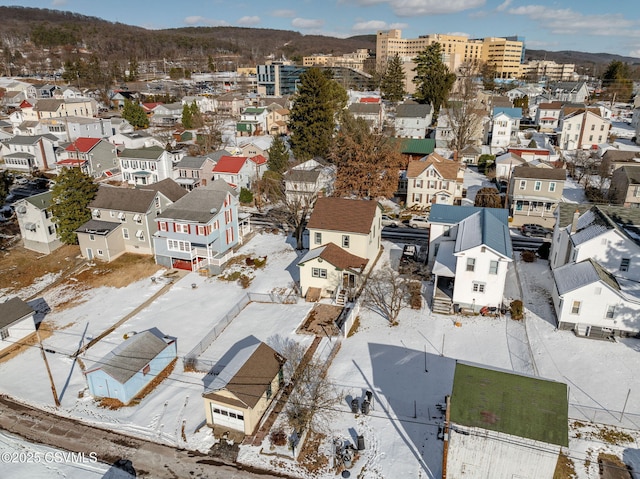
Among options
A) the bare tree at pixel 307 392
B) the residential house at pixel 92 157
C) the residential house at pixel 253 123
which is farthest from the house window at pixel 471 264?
the residential house at pixel 253 123

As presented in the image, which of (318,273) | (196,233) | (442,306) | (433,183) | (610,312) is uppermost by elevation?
(433,183)

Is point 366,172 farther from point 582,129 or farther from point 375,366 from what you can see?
point 582,129

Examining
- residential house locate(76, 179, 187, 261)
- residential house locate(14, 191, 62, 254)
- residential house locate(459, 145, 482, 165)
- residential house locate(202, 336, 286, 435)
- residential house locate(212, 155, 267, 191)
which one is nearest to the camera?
residential house locate(202, 336, 286, 435)

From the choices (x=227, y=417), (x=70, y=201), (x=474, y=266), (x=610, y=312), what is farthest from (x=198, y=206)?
(x=610, y=312)

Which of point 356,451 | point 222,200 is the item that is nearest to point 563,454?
point 356,451

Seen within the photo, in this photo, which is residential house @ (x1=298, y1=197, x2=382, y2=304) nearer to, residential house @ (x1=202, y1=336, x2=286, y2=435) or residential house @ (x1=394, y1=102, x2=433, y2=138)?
residential house @ (x1=202, y1=336, x2=286, y2=435)

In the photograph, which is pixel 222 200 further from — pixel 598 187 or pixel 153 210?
pixel 598 187

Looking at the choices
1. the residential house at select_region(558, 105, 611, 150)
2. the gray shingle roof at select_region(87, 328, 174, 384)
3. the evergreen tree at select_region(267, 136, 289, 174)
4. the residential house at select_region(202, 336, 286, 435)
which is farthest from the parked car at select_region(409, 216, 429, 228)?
the residential house at select_region(558, 105, 611, 150)
